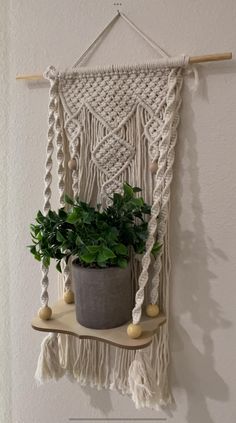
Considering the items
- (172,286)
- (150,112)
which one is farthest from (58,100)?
(172,286)

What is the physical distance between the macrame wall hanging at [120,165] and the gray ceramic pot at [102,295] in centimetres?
3

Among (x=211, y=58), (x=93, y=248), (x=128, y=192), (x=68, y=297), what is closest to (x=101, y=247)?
(x=93, y=248)

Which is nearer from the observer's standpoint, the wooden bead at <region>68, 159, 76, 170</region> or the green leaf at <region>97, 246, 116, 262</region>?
the green leaf at <region>97, 246, 116, 262</region>

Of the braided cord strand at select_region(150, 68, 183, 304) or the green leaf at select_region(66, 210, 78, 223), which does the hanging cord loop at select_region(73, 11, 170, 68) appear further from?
the green leaf at select_region(66, 210, 78, 223)

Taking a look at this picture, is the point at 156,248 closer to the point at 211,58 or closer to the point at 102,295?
the point at 102,295

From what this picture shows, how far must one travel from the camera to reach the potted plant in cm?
66

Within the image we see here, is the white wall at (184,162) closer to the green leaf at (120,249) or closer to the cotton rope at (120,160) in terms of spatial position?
the cotton rope at (120,160)

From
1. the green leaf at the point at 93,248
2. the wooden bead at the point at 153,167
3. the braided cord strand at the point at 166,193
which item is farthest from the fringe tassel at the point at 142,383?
the wooden bead at the point at 153,167

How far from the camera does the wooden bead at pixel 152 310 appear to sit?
72 centimetres

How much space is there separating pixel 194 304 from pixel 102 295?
21 centimetres

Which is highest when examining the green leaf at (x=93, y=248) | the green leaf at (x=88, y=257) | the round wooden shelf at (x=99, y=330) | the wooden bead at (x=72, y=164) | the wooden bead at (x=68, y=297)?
the wooden bead at (x=72, y=164)

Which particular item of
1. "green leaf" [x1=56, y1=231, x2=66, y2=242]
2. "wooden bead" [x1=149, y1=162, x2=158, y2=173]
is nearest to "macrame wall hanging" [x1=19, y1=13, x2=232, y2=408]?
"wooden bead" [x1=149, y1=162, x2=158, y2=173]

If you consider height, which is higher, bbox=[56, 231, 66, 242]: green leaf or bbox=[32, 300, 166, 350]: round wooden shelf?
bbox=[56, 231, 66, 242]: green leaf

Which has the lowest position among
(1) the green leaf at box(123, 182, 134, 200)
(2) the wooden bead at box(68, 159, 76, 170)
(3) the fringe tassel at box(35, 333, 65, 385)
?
(3) the fringe tassel at box(35, 333, 65, 385)
